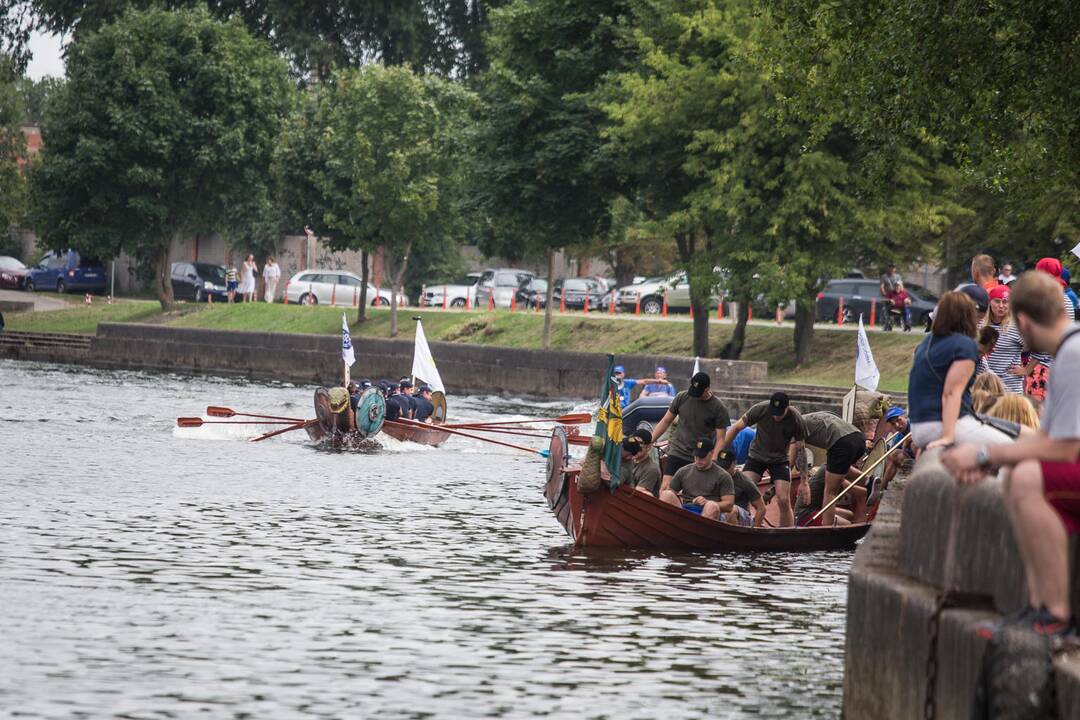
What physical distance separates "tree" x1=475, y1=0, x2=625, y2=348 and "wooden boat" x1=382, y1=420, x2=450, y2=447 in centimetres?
1623

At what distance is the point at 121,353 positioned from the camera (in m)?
57.2

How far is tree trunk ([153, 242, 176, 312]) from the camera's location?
62.8 metres

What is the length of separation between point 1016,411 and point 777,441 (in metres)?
9.05

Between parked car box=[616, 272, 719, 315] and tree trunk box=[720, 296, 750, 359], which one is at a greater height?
parked car box=[616, 272, 719, 315]

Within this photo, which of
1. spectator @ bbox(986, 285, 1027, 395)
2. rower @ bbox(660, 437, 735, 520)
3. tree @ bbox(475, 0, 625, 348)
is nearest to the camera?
spectator @ bbox(986, 285, 1027, 395)

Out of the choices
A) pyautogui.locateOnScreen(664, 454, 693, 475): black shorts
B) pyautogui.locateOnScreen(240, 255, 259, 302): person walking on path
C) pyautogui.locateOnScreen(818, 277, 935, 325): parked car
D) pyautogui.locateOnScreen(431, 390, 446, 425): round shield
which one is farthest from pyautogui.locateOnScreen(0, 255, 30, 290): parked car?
pyautogui.locateOnScreen(664, 454, 693, 475): black shorts

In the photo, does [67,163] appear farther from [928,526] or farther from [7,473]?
[928,526]

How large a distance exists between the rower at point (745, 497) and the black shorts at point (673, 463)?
13.8 inches

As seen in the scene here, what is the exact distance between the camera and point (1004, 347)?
48.5ft

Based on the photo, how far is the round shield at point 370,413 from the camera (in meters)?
30.3

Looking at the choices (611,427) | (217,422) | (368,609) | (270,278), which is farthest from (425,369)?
(270,278)

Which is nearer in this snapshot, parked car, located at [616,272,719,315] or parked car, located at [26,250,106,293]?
parked car, located at [616,272,719,315]

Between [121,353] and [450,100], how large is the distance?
14.1m

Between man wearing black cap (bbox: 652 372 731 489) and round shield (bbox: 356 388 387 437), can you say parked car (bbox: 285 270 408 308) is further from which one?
man wearing black cap (bbox: 652 372 731 489)
